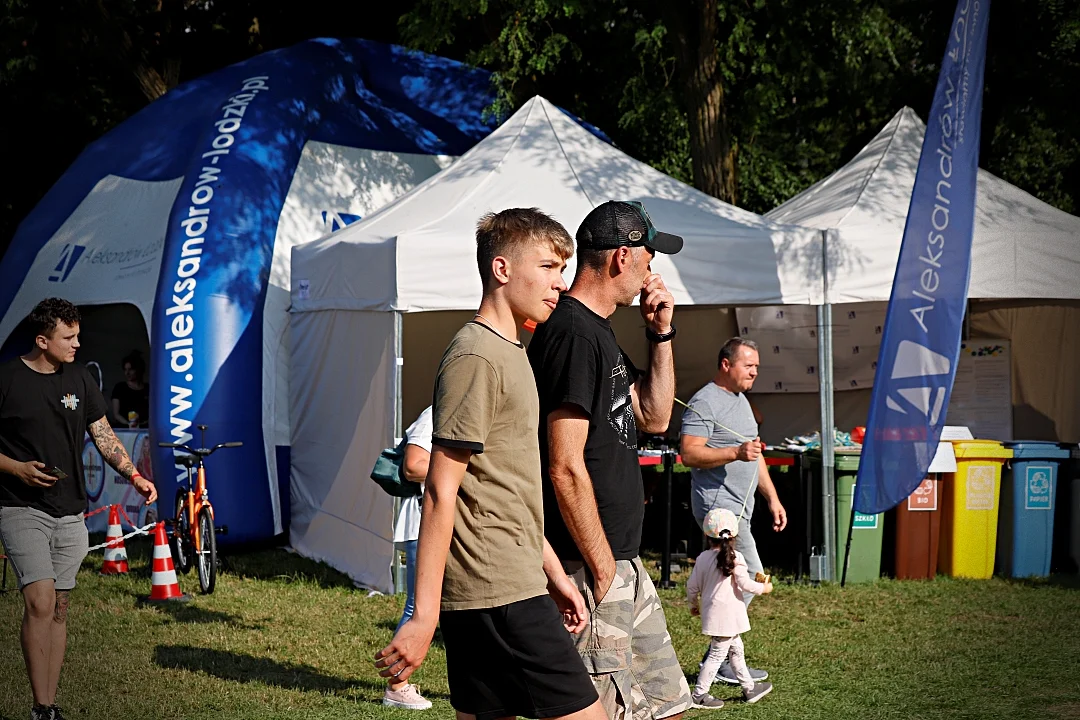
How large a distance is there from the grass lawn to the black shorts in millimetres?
3044

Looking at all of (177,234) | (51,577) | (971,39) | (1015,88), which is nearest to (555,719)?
(51,577)

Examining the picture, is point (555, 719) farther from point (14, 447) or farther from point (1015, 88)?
point (1015, 88)

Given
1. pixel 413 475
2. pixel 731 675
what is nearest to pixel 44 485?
pixel 413 475

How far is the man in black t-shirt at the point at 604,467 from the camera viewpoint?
3.65 meters

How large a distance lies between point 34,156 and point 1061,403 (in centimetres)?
1499

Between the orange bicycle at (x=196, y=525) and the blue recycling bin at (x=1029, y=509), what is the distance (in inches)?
242

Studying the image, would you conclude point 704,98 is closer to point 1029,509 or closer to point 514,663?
point 1029,509

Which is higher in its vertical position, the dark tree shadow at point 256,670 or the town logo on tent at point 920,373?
the town logo on tent at point 920,373

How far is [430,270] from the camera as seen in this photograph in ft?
29.4

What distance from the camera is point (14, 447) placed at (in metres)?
5.95

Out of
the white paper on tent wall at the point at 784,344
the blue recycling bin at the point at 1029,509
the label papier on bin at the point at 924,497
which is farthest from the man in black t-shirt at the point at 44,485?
the white paper on tent wall at the point at 784,344

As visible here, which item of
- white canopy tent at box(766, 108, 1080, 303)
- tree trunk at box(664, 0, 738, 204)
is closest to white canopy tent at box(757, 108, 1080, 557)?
white canopy tent at box(766, 108, 1080, 303)

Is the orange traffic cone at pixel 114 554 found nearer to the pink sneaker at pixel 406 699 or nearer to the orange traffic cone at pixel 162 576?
the orange traffic cone at pixel 162 576

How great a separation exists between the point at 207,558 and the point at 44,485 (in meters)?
3.88
